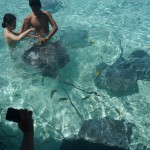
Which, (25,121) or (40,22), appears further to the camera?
(40,22)

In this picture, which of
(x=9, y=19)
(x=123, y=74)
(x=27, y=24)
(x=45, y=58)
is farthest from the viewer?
(x=27, y=24)

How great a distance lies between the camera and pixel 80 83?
29.9 feet

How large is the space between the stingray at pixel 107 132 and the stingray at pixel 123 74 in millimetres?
1689

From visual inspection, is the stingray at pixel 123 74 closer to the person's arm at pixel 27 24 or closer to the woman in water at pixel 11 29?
the person's arm at pixel 27 24

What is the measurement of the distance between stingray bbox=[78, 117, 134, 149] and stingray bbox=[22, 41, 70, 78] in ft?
8.39

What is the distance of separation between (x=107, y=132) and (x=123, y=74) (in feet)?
9.09

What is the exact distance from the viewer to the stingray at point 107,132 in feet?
20.6

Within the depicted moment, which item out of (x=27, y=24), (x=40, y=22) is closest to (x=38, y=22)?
(x=40, y=22)

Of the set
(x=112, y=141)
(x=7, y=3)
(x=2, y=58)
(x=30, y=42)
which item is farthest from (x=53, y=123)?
(x=7, y=3)

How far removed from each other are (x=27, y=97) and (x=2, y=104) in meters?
0.94

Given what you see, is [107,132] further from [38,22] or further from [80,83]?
[38,22]

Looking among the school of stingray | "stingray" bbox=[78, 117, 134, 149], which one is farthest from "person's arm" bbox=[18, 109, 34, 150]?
the school of stingray

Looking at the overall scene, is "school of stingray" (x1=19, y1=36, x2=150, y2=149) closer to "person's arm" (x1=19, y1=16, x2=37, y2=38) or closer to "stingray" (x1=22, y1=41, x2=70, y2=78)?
"stingray" (x1=22, y1=41, x2=70, y2=78)

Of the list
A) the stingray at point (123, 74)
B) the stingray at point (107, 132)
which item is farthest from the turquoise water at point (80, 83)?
the stingray at point (107, 132)
